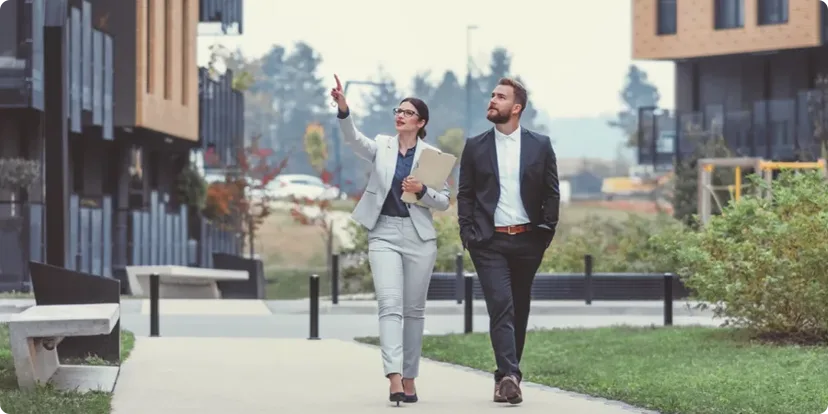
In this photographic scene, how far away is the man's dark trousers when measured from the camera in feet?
39.6

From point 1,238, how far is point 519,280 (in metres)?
21.9

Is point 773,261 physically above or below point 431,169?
below

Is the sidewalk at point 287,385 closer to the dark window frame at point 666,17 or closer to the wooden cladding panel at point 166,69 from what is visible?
the wooden cladding panel at point 166,69

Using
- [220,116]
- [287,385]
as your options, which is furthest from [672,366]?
[220,116]

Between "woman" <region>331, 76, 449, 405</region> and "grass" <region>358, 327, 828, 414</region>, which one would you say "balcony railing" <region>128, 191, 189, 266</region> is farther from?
"woman" <region>331, 76, 449, 405</region>

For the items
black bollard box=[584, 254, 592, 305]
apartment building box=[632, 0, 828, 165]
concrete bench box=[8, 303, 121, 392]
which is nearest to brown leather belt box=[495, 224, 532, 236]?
concrete bench box=[8, 303, 121, 392]

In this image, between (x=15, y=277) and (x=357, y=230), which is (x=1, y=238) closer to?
(x=15, y=277)

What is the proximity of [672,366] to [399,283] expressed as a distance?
13.5 feet

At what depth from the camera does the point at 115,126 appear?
122 ft

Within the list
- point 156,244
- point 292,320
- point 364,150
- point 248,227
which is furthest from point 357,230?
point 364,150

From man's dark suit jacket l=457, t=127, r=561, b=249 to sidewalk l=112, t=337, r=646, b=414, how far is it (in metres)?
1.15

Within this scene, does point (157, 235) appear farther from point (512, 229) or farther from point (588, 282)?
point (512, 229)

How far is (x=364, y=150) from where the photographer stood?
40.7ft

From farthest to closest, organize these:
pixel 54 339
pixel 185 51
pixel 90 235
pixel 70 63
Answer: pixel 185 51 → pixel 90 235 → pixel 70 63 → pixel 54 339
